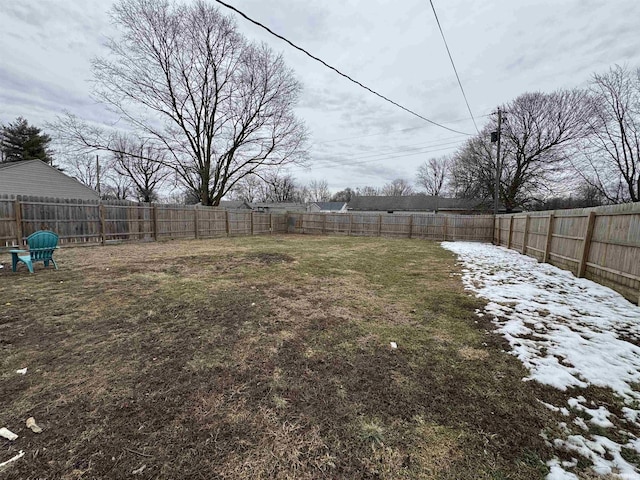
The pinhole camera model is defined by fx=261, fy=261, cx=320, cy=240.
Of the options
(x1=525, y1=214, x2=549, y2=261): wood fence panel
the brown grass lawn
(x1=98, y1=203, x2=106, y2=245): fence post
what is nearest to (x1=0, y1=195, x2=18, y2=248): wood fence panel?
(x1=98, y1=203, x2=106, y2=245): fence post

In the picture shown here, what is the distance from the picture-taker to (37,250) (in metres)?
5.25

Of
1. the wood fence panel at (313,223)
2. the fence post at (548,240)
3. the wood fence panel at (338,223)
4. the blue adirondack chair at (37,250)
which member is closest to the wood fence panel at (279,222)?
the wood fence panel at (313,223)

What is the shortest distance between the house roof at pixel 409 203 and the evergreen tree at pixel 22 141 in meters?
32.4

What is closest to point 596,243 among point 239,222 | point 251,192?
point 239,222

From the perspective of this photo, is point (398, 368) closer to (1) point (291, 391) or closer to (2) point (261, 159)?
(1) point (291, 391)

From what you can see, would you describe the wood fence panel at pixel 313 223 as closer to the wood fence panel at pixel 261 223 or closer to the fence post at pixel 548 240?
the wood fence panel at pixel 261 223

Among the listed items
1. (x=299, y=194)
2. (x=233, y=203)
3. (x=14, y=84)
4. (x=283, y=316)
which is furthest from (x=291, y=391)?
(x=299, y=194)

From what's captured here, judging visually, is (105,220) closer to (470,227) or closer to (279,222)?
(279,222)

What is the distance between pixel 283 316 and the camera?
11.1ft

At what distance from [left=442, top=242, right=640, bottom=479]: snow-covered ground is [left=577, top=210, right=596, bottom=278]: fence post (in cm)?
26

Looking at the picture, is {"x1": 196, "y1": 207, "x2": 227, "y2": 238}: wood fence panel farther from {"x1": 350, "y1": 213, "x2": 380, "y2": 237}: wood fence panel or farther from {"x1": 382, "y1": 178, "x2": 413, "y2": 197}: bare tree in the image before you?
{"x1": 382, "y1": 178, "x2": 413, "y2": 197}: bare tree

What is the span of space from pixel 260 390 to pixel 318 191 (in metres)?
60.9

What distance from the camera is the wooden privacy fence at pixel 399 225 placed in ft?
50.8

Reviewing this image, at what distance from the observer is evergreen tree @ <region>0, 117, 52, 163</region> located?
2248 cm
